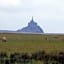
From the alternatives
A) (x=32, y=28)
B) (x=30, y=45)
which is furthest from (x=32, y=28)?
(x=30, y=45)

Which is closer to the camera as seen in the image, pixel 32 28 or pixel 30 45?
pixel 30 45

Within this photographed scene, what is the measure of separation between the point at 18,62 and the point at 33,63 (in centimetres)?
120

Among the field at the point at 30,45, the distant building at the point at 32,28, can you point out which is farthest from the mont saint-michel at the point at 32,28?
the field at the point at 30,45

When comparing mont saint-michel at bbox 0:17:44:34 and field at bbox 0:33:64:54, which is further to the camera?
mont saint-michel at bbox 0:17:44:34

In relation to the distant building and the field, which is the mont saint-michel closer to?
the distant building

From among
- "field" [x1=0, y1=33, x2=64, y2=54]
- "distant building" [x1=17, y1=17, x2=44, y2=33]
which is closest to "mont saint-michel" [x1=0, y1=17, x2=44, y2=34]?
"distant building" [x1=17, y1=17, x2=44, y2=33]

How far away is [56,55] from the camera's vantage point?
33344 millimetres

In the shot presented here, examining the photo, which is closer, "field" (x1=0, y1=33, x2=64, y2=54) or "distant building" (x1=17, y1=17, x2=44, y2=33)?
"field" (x1=0, y1=33, x2=64, y2=54)

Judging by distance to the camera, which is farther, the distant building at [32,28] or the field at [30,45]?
the distant building at [32,28]

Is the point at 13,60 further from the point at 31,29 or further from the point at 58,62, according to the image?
the point at 31,29

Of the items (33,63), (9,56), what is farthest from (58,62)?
(9,56)

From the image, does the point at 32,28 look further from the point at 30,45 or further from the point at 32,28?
the point at 30,45

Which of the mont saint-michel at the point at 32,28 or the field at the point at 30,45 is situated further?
the mont saint-michel at the point at 32,28

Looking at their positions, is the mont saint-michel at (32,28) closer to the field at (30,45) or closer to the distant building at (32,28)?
the distant building at (32,28)
